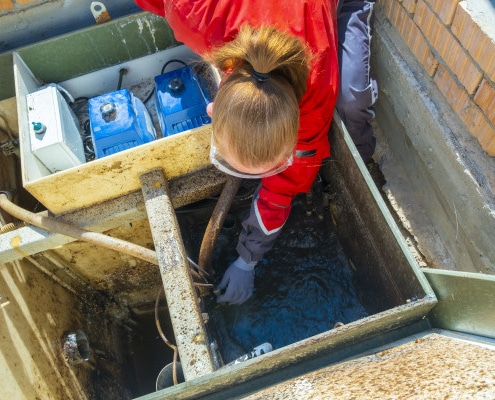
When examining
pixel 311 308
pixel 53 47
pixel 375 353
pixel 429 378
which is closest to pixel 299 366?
pixel 375 353

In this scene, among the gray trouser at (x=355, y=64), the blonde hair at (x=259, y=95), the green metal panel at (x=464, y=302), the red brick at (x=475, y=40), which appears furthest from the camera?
the gray trouser at (x=355, y=64)

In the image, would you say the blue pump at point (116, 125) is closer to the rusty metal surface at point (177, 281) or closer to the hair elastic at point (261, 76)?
the rusty metal surface at point (177, 281)

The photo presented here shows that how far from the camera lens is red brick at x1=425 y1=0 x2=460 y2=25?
176 cm

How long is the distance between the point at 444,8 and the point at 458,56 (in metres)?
0.20

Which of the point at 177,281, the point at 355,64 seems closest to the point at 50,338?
the point at 177,281

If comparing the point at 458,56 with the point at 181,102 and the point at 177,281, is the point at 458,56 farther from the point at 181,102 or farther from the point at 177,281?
the point at 177,281

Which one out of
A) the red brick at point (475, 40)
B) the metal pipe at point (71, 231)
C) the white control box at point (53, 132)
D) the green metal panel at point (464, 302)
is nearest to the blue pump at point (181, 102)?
the white control box at point (53, 132)

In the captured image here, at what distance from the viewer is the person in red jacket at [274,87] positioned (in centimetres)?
147

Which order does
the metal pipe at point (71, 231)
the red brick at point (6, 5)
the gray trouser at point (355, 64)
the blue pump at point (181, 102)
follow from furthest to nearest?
the red brick at point (6, 5) → the blue pump at point (181, 102) → the gray trouser at point (355, 64) → the metal pipe at point (71, 231)

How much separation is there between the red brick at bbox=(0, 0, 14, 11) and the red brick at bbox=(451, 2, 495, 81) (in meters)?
2.14

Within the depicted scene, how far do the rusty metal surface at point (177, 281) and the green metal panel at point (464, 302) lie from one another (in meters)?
0.81

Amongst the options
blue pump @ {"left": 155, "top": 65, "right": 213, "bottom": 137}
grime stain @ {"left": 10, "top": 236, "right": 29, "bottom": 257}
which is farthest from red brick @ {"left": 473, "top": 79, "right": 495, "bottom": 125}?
grime stain @ {"left": 10, "top": 236, "right": 29, "bottom": 257}

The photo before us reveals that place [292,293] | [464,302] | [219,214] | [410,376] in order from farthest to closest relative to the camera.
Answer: [292,293] → [219,214] → [464,302] → [410,376]

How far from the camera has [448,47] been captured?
1859 millimetres
